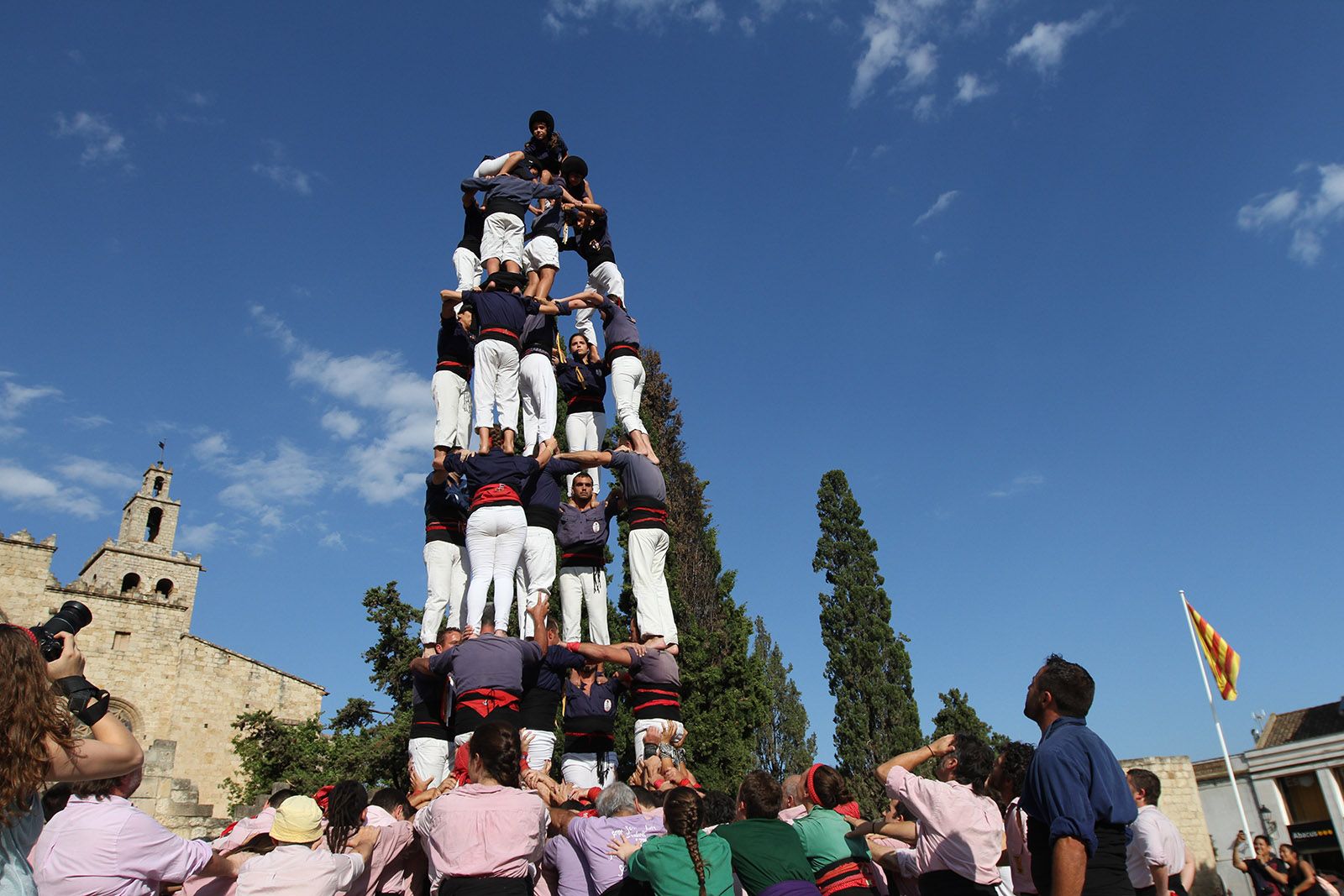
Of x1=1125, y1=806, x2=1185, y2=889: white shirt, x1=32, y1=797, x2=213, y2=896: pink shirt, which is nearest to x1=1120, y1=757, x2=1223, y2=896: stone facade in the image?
x1=1125, y1=806, x2=1185, y2=889: white shirt

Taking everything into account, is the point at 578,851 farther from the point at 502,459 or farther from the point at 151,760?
the point at 151,760

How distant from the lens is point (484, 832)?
4598 millimetres

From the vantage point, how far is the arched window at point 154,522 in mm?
47166

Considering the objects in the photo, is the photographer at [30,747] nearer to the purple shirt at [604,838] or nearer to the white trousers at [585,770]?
the purple shirt at [604,838]

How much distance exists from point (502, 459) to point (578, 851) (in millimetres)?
4768

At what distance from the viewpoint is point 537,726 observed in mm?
8172

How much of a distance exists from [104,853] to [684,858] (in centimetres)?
275

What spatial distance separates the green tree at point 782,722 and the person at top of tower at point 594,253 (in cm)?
2253

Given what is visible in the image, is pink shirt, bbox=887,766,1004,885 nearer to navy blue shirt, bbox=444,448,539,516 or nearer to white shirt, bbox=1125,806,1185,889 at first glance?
white shirt, bbox=1125,806,1185,889

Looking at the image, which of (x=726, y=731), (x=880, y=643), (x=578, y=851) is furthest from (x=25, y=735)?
(x=880, y=643)

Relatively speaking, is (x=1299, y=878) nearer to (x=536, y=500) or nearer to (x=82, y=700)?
(x=536, y=500)

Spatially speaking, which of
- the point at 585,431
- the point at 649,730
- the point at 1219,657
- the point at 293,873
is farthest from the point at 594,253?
the point at 1219,657

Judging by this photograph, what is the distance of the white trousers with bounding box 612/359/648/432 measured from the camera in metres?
11.6

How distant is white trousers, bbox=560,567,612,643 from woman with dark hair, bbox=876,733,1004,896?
5.34 m
